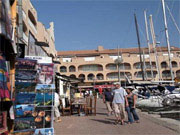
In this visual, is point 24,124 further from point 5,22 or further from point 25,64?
point 5,22

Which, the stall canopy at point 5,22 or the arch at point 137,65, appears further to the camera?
the arch at point 137,65

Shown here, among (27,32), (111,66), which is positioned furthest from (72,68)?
(27,32)

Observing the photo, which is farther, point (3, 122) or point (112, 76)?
point (112, 76)

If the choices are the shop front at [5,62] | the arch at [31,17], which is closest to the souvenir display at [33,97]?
the shop front at [5,62]

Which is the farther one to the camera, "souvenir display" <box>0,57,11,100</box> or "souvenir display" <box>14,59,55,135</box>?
"souvenir display" <box>14,59,55,135</box>

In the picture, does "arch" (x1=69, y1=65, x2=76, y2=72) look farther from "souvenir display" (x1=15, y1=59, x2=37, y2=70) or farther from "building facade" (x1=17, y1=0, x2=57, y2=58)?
"souvenir display" (x1=15, y1=59, x2=37, y2=70)

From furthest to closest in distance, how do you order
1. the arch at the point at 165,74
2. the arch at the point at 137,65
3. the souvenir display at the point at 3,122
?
the arch at the point at 137,65 < the arch at the point at 165,74 < the souvenir display at the point at 3,122

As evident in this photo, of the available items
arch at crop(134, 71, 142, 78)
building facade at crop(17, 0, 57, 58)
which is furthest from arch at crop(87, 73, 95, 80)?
building facade at crop(17, 0, 57, 58)

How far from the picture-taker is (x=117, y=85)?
341 inches

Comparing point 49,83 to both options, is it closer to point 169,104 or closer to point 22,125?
point 22,125

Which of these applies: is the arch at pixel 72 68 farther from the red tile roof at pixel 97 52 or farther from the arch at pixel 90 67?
the red tile roof at pixel 97 52

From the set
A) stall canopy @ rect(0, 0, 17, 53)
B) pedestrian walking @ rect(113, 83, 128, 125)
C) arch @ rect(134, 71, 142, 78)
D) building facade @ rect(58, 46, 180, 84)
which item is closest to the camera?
stall canopy @ rect(0, 0, 17, 53)

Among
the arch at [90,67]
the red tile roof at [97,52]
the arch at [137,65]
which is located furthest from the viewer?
the red tile roof at [97,52]

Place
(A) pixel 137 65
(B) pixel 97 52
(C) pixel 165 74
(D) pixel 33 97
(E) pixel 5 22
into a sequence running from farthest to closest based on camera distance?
(B) pixel 97 52 → (A) pixel 137 65 → (C) pixel 165 74 → (D) pixel 33 97 → (E) pixel 5 22
